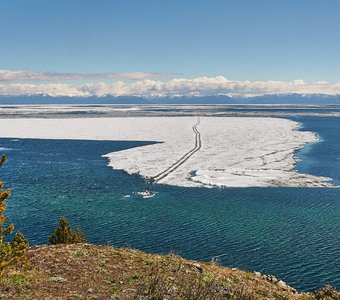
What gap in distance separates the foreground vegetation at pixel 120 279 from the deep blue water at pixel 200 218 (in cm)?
469

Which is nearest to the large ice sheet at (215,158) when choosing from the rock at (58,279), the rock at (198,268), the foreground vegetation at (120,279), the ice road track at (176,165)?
Answer: the ice road track at (176,165)

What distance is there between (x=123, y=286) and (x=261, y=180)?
34.9 m

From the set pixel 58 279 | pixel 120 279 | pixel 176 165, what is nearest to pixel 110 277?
pixel 120 279

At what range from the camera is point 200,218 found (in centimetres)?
3284

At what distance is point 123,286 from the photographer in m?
12.6

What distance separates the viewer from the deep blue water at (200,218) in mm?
25422

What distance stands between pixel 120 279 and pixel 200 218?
20.2 metres

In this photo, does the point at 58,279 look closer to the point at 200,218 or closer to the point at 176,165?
the point at 200,218

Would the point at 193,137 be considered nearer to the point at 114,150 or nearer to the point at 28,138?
the point at 114,150

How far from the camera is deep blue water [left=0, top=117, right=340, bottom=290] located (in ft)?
83.4

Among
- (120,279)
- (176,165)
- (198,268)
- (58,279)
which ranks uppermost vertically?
(58,279)

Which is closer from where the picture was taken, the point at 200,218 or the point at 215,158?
the point at 200,218

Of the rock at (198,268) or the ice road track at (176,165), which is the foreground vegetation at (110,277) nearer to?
the rock at (198,268)

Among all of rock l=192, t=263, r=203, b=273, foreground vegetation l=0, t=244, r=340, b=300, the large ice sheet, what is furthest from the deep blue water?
rock l=192, t=263, r=203, b=273
